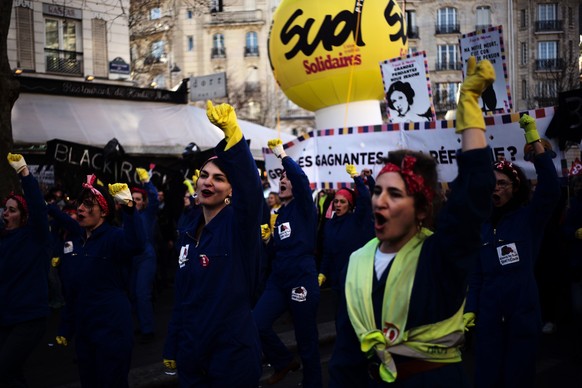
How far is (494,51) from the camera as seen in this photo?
320 inches

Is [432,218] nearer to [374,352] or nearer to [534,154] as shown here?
[374,352]

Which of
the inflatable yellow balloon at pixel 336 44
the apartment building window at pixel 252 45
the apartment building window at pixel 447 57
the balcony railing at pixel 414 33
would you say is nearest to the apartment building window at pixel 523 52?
the apartment building window at pixel 447 57

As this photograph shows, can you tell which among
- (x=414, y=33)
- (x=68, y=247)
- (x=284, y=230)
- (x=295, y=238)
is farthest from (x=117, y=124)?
(x=414, y=33)

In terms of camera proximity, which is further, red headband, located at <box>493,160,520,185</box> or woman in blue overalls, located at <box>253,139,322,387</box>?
woman in blue overalls, located at <box>253,139,322,387</box>

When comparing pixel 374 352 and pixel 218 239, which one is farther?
pixel 218 239

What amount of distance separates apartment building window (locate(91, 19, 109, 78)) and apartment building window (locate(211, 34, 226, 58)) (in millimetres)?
34183

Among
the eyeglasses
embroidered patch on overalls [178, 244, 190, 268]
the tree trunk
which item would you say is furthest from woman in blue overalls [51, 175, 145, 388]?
the tree trunk

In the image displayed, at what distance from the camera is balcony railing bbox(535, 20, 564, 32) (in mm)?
46719

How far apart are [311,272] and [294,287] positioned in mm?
221

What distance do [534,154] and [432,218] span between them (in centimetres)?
188

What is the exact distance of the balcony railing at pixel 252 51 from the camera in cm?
5388

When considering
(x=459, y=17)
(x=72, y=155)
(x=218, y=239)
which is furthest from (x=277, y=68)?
(x=459, y=17)

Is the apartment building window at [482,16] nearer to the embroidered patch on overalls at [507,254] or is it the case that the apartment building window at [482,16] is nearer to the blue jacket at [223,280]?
the embroidered patch on overalls at [507,254]

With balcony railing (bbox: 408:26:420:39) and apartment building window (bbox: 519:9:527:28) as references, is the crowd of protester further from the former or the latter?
balcony railing (bbox: 408:26:420:39)
